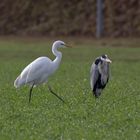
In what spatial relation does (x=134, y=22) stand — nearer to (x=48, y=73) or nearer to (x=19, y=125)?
(x=48, y=73)

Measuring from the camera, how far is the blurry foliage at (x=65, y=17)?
46.8 m

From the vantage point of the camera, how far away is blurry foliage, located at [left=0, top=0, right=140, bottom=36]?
154 ft

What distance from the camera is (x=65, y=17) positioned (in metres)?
49.3

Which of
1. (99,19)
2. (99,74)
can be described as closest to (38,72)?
(99,74)

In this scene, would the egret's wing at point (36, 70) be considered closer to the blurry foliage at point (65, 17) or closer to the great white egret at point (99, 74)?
the great white egret at point (99, 74)

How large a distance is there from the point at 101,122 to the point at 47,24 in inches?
1462

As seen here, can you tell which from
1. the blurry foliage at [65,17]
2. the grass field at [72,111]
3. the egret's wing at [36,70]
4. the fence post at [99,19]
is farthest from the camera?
the blurry foliage at [65,17]

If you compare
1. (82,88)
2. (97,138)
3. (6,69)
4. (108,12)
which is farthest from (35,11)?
(97,138)

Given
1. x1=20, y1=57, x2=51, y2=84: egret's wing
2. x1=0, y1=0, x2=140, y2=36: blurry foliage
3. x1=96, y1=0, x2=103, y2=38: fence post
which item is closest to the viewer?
x1=20, y1=57, x2=51, y2=84: egret's wing

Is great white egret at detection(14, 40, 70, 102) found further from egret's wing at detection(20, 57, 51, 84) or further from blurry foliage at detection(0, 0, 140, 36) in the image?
blurry foliage at detection(0, 0, 140, 36)

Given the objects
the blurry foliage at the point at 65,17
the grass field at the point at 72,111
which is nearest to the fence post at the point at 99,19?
the blurry foliage at the point at 65,17

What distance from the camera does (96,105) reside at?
13.9 m

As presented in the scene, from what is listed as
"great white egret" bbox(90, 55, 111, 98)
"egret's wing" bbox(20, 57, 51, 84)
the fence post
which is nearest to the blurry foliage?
the fence post

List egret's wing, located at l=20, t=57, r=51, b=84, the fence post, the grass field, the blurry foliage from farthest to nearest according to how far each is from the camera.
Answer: the blurry foliage, the fence post, egret's wing, located at l=20, t=57, r=51, b=84, the grass field
